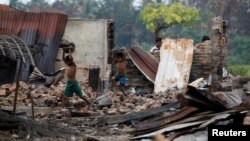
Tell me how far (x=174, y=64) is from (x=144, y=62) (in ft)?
3.77

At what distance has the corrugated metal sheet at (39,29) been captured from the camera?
710 inches

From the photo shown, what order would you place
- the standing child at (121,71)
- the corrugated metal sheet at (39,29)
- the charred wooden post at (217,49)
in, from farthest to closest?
the corrugated metal sheet at (39,29)
the charred wooden post at (217,49)
the standing child at (121,71)

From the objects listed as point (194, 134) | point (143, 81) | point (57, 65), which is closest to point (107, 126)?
point (194, 134)

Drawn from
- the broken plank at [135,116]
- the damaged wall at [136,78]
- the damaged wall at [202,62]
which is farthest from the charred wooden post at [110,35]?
the broken plank at [135,116]

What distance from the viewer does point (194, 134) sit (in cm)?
710

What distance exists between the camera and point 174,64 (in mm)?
16750

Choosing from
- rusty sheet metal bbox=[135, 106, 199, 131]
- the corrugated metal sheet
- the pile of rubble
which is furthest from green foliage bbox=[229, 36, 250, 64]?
rusty sheet metal bbox=[135, 106, 199, 131]

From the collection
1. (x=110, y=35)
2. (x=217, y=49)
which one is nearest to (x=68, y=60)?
(x=217, y=49)

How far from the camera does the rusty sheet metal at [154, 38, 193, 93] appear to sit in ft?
54.2

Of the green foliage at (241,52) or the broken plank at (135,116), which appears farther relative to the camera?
the green foliage at (241,52)

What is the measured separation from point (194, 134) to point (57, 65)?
40.2 ft

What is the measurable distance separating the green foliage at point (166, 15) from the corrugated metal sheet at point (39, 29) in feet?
40.3

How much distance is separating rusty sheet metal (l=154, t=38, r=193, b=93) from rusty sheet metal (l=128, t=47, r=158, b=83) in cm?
34

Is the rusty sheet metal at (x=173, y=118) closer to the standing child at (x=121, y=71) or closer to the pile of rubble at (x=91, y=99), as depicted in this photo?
the pile of rubble at (x=91, y=99)
